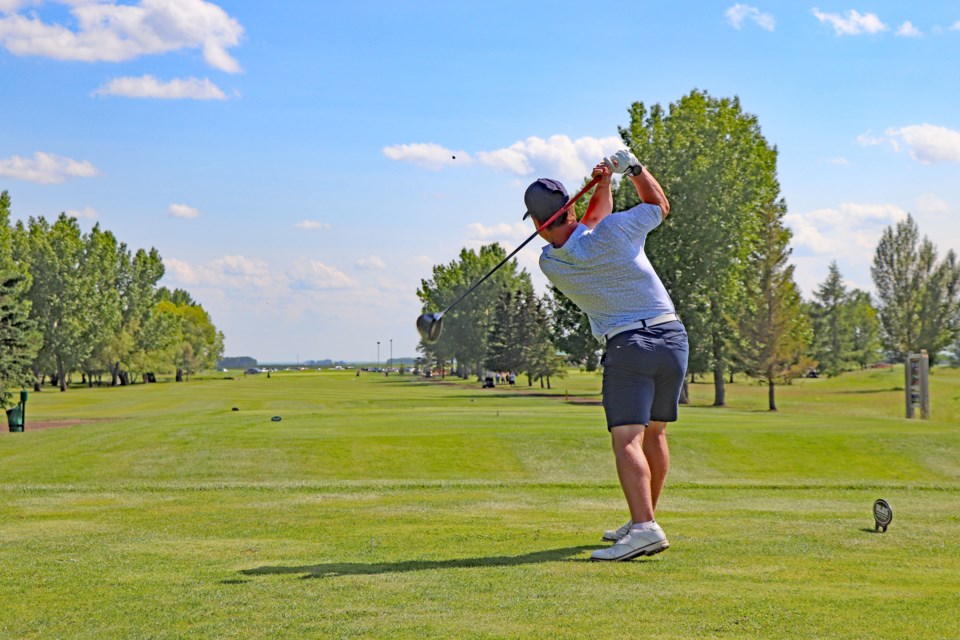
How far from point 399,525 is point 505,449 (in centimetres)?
1303

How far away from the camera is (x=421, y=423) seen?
89.1ft

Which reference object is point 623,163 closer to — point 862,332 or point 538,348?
point 538,348

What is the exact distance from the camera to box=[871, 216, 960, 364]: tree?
100 meters

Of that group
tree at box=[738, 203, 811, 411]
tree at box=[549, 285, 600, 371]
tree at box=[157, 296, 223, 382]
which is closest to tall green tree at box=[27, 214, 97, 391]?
tree at box=[157, 296, 223, 382]

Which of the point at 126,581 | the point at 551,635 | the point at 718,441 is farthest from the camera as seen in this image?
the point at 718,441

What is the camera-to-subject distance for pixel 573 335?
6681 centimetres

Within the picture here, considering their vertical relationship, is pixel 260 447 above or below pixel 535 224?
below

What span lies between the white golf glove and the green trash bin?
31828mm

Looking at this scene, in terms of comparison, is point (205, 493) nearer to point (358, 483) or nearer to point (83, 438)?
point (358, 483)

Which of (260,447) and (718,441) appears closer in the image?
(260,447)

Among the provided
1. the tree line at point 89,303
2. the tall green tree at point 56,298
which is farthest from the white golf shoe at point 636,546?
the tall green tree at point 56,298

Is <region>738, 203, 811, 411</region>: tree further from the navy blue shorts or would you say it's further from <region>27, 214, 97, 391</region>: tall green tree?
<region>27, 214, 97, 391</region>: tall green tree

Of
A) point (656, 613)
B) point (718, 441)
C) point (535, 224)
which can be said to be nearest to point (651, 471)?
point (535, 224)

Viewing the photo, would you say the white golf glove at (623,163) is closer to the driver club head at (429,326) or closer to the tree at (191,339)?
the driver club head at (429,326)
